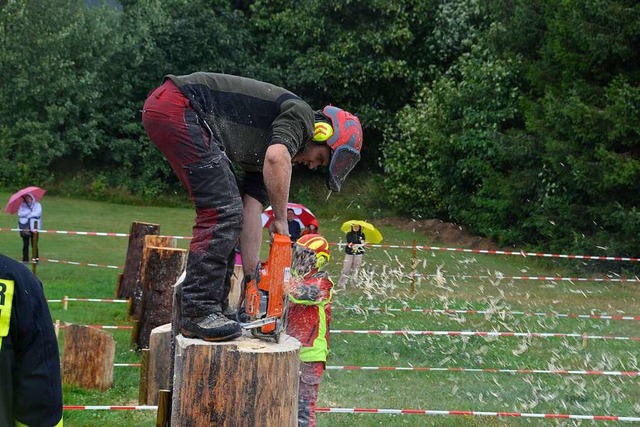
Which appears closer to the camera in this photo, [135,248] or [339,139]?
[339,139]

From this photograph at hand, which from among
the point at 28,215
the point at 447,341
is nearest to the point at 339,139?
the point at 447,341

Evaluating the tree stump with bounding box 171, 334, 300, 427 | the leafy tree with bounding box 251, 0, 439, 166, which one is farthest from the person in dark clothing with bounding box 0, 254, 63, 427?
the leafy tree with bounding box 251, 0, 439, 166

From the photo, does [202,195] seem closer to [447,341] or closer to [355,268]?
[447,341]

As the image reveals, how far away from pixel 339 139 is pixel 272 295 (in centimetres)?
84

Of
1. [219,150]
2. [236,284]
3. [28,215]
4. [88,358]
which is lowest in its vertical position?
[88,358]

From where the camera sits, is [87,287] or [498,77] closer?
[87,287]

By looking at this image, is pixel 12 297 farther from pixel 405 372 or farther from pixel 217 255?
pixel 405 372

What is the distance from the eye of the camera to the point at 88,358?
822 cm

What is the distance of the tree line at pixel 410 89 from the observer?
1962 cm

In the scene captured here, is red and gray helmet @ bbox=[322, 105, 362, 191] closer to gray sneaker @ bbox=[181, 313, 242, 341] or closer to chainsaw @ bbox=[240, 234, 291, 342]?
chainsaw @ bbox=[240, 234, 291, 342]

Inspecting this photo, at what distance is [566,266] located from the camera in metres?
19.7

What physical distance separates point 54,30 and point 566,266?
63.5 feet

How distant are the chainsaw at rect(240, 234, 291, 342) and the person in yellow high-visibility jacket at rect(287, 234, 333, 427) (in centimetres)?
145

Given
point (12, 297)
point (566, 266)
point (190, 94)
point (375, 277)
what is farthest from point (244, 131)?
point (566, 266)
